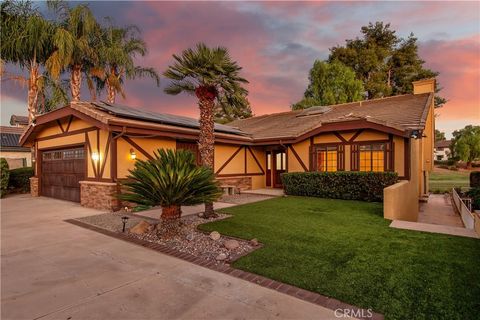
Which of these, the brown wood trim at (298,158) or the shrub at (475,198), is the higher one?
→ the brown wood trim at (298,158)

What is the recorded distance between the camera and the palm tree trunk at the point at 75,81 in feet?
54.5

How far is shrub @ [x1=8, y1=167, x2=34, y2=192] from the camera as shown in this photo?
15459mm

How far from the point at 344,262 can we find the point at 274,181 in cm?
1180

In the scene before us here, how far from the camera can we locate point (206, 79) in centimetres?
729

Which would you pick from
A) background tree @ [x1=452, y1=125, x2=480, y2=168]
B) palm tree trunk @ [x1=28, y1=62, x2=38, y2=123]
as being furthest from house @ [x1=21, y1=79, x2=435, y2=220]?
background tree @ [x1=452, y1=125, x2=480, y2=168]

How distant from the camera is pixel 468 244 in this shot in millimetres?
4945

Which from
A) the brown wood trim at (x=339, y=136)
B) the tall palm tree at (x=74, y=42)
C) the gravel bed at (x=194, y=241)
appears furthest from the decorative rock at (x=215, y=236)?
the tall palm tree at (x=74, y=42)

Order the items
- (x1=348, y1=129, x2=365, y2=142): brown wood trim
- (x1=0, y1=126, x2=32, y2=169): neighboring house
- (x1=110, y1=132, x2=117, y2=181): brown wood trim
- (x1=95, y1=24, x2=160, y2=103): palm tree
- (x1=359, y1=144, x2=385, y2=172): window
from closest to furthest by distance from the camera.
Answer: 1. (x1=110, y1=132, x2=117, y2=181): brown wood trim
2. (x1=359, y1=144, x2=385, y2=172): window
3. (x1=348, y1=129, x2=365, y2=142): brown wood trim
4. (x1=95, y1=24, x2=160, y2=103): palm tree
5. (x1=0, y1=126, x2=32, y2=169): neighboring house

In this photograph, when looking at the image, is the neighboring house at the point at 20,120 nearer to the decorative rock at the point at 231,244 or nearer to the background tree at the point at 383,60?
the decorative rock at the point at 231,244

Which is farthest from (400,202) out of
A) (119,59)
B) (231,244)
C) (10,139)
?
(10,139)

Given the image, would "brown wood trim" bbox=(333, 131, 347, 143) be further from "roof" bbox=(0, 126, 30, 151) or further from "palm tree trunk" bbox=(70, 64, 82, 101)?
"roof" bbox=(0, 126, 30, 151)

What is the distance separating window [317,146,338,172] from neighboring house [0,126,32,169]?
23677 millimetres

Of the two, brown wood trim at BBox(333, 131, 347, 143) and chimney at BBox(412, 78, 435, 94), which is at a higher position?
chimney at BBox(412, 78, 435, 94)

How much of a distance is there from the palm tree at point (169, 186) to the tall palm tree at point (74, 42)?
515 inches
